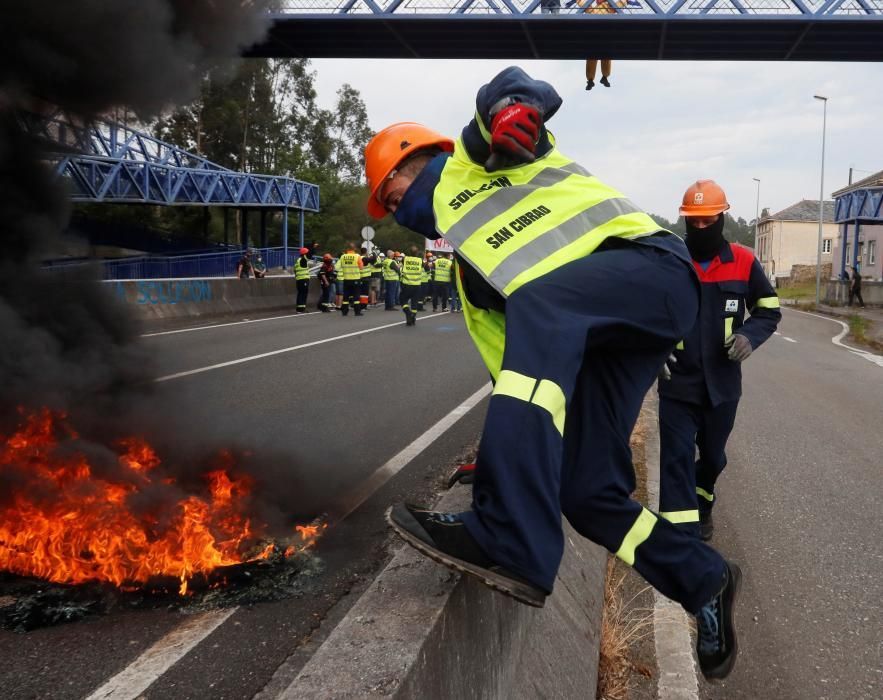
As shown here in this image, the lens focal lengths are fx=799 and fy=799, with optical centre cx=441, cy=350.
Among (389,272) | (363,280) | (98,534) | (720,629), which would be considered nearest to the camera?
(720,629)

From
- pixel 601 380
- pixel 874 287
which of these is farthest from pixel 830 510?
pixel 874 287

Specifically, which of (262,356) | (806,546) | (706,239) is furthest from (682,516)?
(262,356)

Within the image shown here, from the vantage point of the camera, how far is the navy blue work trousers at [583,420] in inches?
73.0

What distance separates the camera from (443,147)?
8.45 feet

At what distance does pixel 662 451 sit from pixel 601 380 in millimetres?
1639

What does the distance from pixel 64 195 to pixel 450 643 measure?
3.24 meters

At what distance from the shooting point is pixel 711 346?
385cm

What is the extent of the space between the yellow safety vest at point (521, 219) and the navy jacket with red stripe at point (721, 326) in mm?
1687

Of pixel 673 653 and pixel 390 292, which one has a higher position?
pixel 673 653

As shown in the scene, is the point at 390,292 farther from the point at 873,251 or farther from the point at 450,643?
the point at 873,251

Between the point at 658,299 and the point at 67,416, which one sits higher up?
the point at 658,299

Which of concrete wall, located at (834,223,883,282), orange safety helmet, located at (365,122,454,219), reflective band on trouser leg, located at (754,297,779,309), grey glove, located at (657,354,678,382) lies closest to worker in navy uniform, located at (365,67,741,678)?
orange safety helmet, located at (365,122,454,219)

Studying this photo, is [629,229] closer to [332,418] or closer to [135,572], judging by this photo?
[135,572]

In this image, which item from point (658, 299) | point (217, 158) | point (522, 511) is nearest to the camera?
point (522, 511)
